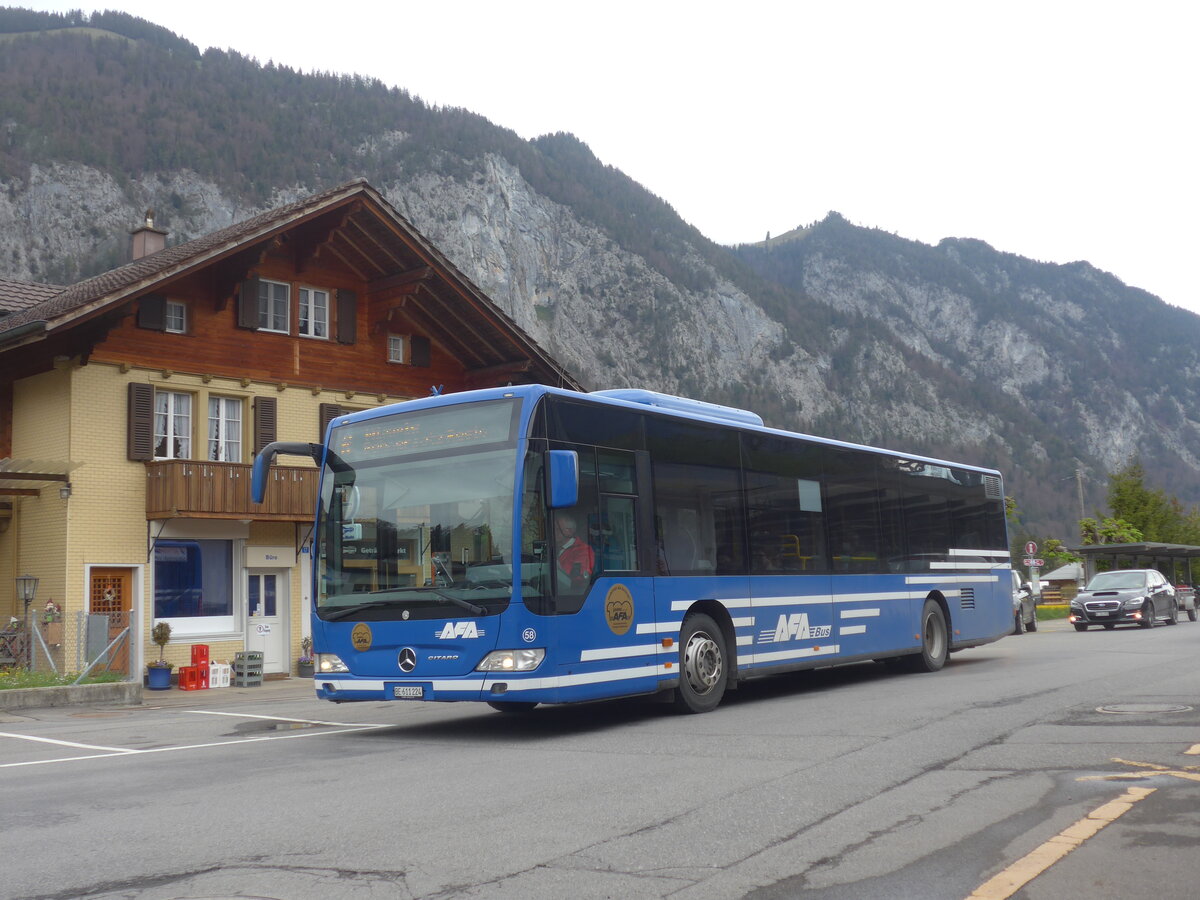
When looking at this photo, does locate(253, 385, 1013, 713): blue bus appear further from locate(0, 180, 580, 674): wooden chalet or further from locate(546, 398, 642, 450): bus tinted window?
locate(0, 180, 580, 674): wooden chalet

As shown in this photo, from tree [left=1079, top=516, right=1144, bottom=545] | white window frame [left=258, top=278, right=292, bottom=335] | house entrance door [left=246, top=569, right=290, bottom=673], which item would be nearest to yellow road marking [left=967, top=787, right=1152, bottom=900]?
house entrance door [left=246, top=569, right=290, bottom=673]

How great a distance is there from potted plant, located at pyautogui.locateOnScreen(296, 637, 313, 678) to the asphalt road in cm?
1144

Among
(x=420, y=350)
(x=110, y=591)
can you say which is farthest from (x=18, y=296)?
(x=420, y=350)

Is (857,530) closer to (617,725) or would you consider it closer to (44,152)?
(617,725)

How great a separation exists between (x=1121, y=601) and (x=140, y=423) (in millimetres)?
24208

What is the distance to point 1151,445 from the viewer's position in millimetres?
194125

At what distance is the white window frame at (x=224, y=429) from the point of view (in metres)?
24.8

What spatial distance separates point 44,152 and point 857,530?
113 metres

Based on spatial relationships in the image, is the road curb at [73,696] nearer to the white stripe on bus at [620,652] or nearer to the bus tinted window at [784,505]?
the white stripe on bus at [620,652]

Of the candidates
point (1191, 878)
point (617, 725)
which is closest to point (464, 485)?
point (617, 725)

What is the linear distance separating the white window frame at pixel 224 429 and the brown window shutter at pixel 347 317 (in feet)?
9.99

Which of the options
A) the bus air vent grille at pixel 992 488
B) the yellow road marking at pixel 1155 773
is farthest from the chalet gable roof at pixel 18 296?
the yellow road marking at pixel 1155 773

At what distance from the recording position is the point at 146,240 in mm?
31391

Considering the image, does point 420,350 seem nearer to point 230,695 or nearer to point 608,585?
point 230,695
